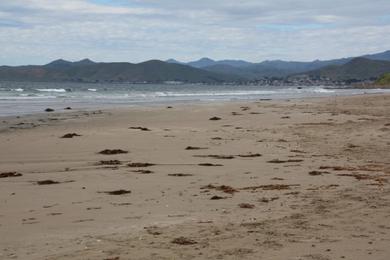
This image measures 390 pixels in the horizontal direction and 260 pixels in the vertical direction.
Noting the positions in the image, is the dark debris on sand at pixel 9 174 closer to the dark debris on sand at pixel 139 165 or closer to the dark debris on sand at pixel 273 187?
the dark debris on sand at pixel 139 165

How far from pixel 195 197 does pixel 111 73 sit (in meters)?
179

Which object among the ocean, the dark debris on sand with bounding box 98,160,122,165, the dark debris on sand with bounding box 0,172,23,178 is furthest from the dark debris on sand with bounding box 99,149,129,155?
the ocean

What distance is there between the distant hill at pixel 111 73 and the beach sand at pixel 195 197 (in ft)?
490

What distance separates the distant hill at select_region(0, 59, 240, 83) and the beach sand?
490ft

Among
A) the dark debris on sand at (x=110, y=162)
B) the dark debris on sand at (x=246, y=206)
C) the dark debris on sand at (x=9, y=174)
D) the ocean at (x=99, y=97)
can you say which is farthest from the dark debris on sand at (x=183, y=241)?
the ocean at (x=99, y=97)

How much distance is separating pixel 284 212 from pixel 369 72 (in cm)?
19553

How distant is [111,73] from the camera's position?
184 metres

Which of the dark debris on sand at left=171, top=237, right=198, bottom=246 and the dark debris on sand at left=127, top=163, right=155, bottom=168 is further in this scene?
the dark debris on sand at left=127, top=163, right=155, bottom=168

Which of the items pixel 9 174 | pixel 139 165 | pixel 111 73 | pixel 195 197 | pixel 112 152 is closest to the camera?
pixel 195 197

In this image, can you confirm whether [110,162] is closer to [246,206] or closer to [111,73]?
[246,206]

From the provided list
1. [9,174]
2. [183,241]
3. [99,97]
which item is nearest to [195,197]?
[183,241]

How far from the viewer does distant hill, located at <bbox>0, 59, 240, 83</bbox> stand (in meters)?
164

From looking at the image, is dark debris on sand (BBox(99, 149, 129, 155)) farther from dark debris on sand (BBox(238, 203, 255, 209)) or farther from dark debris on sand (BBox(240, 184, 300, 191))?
dark debris on sand (BBox(238, 203, 255, 209))

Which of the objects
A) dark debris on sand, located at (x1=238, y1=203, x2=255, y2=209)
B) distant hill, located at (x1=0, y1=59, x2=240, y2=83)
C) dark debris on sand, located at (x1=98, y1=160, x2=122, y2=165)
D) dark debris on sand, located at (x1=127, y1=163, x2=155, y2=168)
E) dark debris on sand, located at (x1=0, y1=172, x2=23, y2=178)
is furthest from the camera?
distant hill, located at (x1=0, y1=59, x2=240, y2=83)
